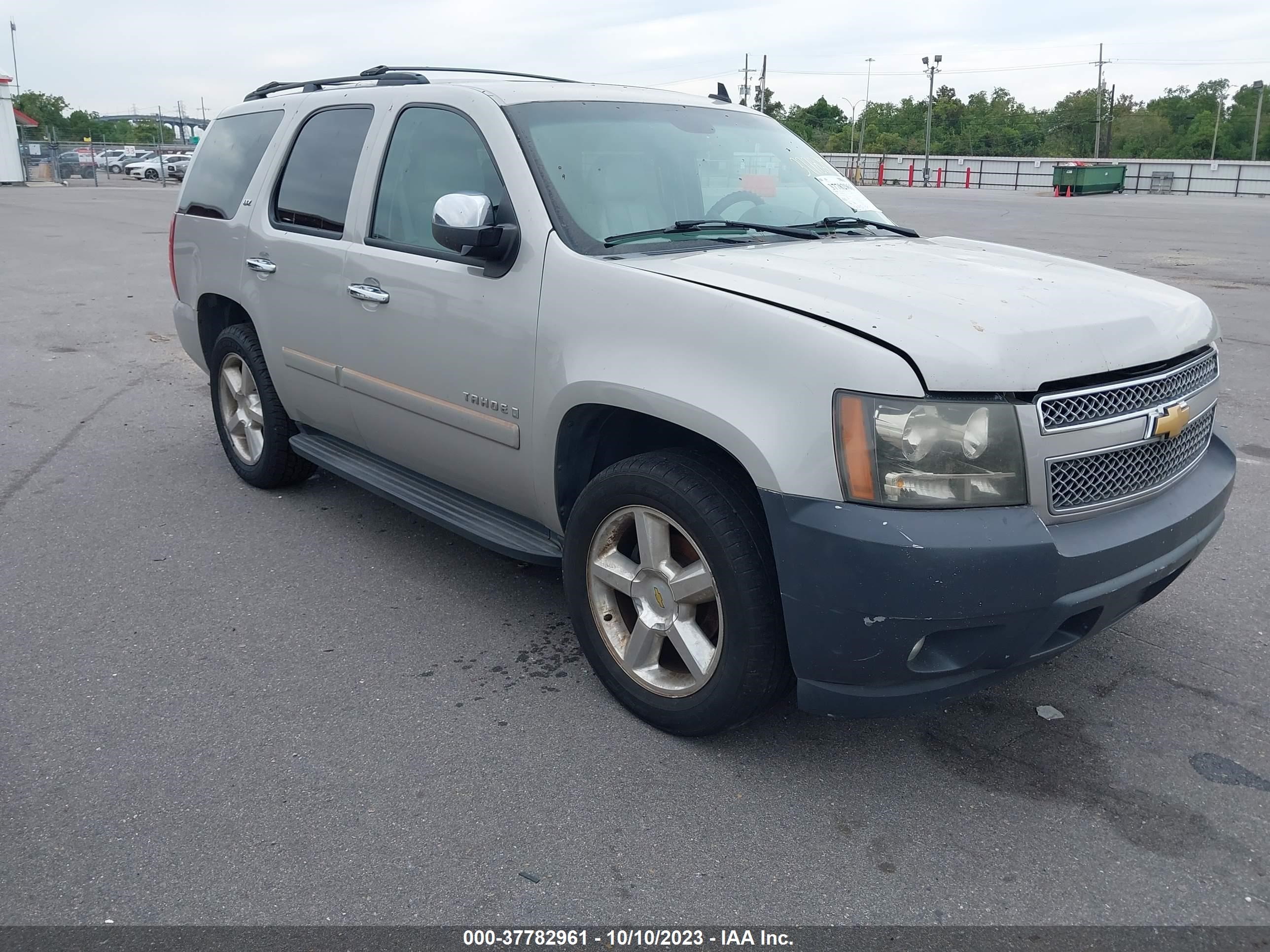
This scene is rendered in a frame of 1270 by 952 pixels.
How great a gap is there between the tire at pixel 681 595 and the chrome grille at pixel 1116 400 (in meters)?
0.77

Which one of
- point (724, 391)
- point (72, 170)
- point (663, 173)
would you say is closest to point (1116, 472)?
point (724, 391)

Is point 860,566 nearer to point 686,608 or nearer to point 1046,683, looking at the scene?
point 686,608

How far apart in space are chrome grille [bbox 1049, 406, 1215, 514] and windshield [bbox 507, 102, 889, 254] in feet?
4.51

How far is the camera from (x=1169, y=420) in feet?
9.45

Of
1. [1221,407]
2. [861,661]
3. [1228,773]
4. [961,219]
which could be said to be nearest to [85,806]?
[861,661]

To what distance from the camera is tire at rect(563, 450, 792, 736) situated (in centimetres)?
280

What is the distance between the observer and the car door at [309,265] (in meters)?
4.32

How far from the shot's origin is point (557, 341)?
10.7 feet

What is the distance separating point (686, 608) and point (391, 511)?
252 cm

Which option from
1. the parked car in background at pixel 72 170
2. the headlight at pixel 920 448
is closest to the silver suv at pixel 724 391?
the headlight at pixel 920 448

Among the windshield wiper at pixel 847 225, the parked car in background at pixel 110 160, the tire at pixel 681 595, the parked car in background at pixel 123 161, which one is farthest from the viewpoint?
the parked car in background at pixel 110 160

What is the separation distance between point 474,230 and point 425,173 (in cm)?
79

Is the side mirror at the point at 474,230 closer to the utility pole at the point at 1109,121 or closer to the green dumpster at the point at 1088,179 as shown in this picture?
the green dumpster at the point at 1088,179

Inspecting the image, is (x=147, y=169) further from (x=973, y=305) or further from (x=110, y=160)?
(x=973, y=305)
